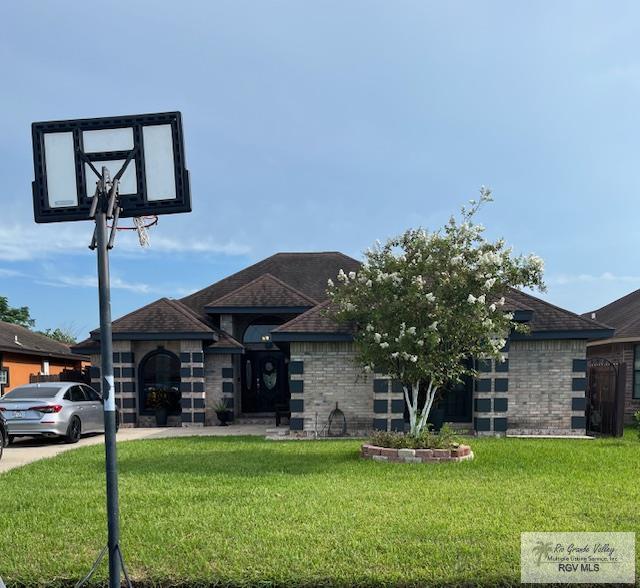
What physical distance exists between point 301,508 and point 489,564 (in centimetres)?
244

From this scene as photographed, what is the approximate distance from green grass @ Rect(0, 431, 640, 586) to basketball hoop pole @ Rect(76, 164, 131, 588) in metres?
0.63

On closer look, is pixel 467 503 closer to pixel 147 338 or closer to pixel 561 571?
pixel 561 571

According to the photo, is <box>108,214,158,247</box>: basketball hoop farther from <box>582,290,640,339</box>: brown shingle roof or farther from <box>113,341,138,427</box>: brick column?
<box>582,290,640,339</box>: brown shingle roof

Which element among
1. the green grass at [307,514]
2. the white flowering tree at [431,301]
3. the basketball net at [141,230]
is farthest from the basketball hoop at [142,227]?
the white flowering tree at [431,301]

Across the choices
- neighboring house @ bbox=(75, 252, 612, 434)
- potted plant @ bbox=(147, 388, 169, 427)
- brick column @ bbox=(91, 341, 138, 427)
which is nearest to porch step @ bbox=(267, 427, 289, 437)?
neighboring house @ bbox=(75, 252, 612, 434)

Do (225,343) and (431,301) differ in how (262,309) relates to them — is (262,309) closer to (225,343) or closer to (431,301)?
(225,343)

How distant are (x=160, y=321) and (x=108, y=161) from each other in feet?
43.2

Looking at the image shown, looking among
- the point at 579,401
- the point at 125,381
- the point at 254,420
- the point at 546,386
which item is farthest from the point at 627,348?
the point at 125,381

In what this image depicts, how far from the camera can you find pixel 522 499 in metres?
6.95

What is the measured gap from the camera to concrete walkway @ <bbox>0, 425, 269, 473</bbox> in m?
11.3

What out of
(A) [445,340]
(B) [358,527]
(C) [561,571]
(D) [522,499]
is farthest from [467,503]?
(A) [445,340]

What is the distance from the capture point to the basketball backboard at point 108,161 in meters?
4.49

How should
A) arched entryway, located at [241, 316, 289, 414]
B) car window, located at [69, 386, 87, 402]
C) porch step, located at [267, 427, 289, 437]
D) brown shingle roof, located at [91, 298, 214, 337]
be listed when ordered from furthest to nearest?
arched entryway, located at [241, 316, 289, 414] < brown shingle roof, located at [91, 298, 214, 337] < porch step, located at [267, 427, 289, 437] < car window, located at [69, 386, 87, 402]

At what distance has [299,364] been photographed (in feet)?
47.0
